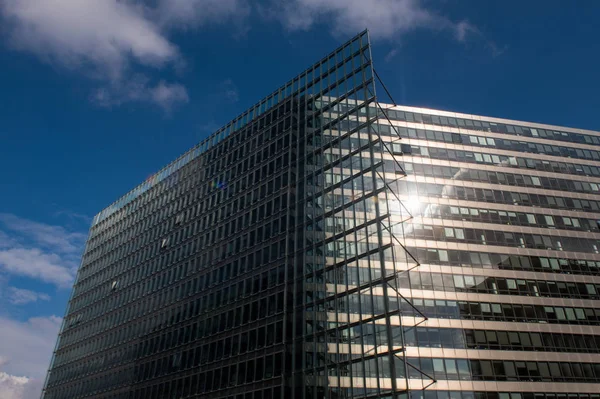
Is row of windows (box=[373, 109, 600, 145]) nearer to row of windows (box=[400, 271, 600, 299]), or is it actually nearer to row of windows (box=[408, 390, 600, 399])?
row of windows (box=[400, 271, 600, 299])

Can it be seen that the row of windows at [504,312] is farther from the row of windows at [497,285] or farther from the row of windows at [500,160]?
the row of windows at [500,160]

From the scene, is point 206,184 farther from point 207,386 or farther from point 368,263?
point 368,263

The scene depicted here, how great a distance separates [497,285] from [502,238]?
20.6 ft

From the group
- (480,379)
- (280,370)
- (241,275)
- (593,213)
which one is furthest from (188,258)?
(593,213)

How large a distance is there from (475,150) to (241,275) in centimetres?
3337

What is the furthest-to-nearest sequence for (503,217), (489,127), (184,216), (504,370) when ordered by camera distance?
(184,216) < (489,127) < (503,217) < (504,370)

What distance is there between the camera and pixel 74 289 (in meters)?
102

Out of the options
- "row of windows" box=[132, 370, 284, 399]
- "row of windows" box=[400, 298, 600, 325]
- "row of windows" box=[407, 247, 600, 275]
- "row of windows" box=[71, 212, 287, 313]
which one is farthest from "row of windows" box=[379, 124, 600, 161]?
"row of windows" box=[132, 370, 284, 399]

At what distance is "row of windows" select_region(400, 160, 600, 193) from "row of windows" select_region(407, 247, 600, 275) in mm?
10184

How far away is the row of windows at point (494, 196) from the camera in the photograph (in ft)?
201

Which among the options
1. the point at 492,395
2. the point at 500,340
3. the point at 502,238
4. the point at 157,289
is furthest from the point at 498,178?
the point at 157,289

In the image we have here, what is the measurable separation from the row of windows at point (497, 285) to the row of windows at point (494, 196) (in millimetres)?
10233

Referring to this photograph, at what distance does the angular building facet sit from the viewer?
4969 centimetres

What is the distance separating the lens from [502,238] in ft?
195
